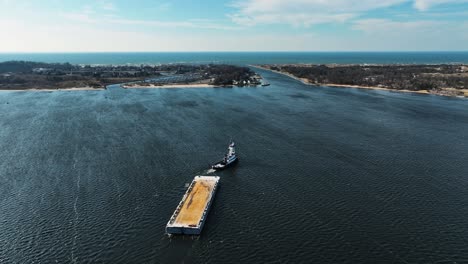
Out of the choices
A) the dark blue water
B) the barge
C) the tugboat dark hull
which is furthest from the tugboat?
the barge

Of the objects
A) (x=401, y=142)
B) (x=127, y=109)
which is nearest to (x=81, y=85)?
(x=127, y=109)

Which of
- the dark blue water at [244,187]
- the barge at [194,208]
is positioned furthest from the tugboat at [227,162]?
the barge at [194,208]

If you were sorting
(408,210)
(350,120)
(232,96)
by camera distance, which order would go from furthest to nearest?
(232,96) < (350,120) < (408,210)

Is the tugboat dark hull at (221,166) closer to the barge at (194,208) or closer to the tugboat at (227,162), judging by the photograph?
the tugboat at (227,162)

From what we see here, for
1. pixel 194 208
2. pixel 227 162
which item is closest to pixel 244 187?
pixel 227 162

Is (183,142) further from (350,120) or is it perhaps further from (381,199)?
(350,120)

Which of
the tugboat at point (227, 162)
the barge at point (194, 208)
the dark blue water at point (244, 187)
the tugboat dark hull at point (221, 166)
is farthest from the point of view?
the tugboat at point (227, 162)

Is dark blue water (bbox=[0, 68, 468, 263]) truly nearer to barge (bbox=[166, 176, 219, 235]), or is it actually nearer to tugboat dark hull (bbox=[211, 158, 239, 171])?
barge (bbox=[166, 176, 219, 235])

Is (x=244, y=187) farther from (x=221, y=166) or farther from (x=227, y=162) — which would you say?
(x=227, y=162)
